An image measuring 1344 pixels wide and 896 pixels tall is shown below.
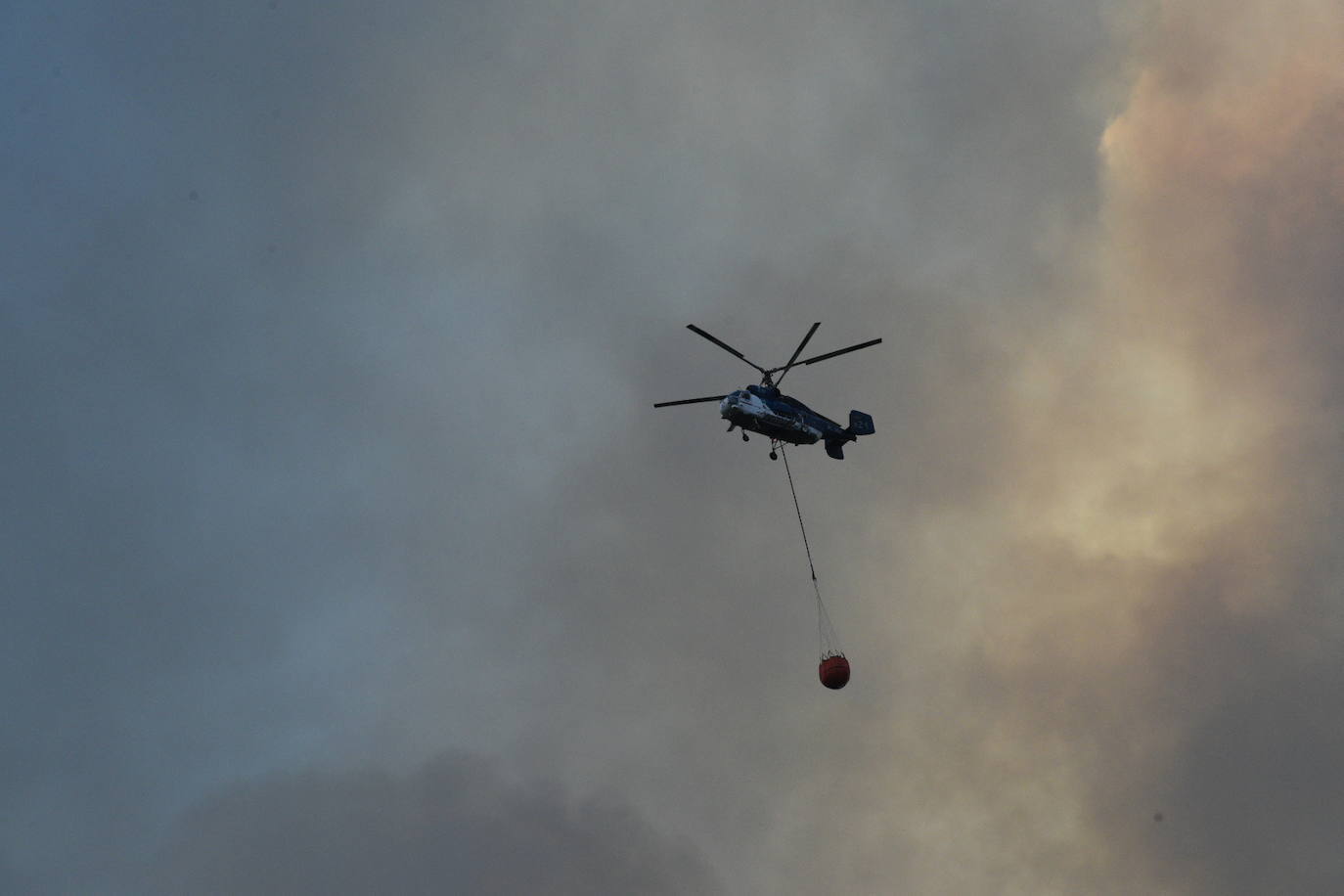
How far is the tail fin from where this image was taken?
99688 millimetres

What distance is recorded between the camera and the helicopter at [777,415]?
87.8m

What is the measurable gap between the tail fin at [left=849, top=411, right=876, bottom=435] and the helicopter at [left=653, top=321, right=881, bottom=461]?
887mm

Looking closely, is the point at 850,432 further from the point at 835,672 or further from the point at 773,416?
the point at 835,672

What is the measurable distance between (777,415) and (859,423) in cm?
1195

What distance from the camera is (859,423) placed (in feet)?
330

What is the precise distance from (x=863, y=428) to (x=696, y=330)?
21034mm

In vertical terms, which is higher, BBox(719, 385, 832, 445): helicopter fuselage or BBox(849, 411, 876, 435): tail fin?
BBox(849, 411, 876, 435): tail fin

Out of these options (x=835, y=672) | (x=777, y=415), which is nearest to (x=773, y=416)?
(x=777, y=415)

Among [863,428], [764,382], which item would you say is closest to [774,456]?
[764,382]

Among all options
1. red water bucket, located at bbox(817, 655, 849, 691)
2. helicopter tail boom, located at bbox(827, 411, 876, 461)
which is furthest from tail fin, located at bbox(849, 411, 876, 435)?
red water bucket, located at bbox(817, 655, 849, 691)

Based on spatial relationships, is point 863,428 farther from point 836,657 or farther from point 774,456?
point 836,657

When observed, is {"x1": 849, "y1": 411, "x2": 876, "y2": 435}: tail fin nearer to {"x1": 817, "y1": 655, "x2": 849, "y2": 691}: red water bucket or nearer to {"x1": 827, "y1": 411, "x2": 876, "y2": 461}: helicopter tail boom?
{"x1": 827, "y1": 411, "x2": 876, "y2": 461}: helicopter tail boom

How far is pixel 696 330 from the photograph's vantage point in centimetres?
8462

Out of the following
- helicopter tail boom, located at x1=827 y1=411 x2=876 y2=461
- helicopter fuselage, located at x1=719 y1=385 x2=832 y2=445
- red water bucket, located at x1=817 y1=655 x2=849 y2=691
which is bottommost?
red water bucket, located at x1=817 y1=655 x2=849 y2=691
